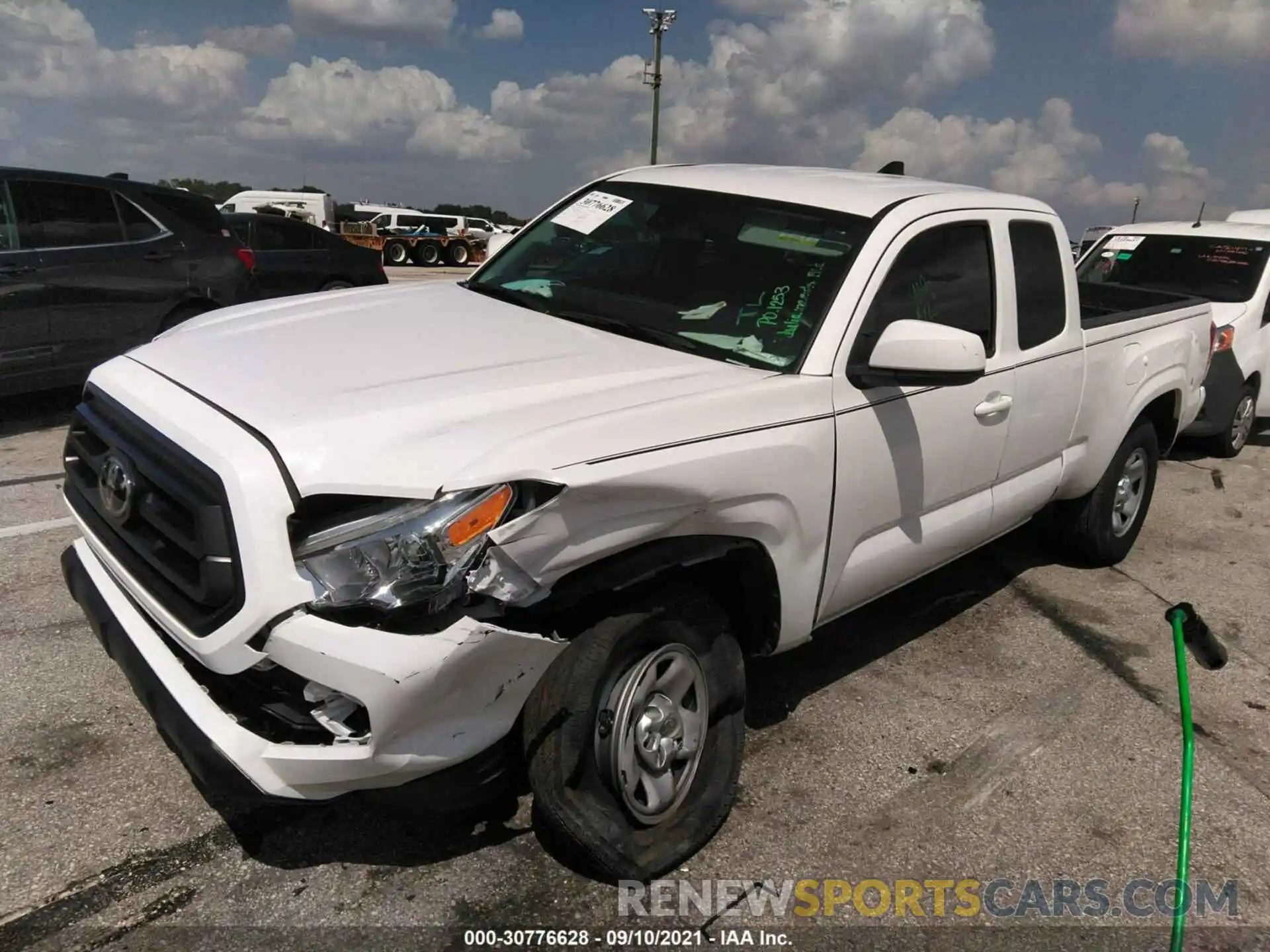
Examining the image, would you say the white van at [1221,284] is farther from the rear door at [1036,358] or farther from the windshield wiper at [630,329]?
the windshield wiper at [630,329]

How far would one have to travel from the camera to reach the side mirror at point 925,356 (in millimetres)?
2867

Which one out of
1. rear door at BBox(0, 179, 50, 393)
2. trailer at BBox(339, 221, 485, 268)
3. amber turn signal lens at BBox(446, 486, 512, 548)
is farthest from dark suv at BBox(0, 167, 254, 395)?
trailer at BBox(339, 221, 485, 268)

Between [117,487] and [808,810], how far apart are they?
2.18m

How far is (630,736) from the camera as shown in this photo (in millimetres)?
2551

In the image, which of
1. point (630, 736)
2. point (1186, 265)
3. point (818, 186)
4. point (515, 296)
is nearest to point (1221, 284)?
point (1186, 265)

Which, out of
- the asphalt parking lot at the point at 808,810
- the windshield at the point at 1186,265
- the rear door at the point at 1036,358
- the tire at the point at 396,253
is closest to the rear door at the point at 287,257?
the asphalt parking lot at the point at 808,810

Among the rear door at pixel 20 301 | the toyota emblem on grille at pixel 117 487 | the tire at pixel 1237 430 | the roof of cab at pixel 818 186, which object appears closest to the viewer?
the toyota emblem on grille at pixel 117 487

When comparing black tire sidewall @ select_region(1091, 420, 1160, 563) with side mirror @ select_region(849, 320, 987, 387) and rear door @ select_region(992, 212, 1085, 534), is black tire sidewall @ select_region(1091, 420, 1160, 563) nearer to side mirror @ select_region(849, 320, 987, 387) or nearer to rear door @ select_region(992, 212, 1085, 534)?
rear door @ select_region(992, 212, 1085, 534)

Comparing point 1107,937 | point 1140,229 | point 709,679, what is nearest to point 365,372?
point 709,679

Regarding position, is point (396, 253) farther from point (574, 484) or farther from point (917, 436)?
point (574, 484)

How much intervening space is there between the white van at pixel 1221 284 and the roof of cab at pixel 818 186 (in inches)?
158

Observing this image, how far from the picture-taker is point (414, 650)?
6.79ft

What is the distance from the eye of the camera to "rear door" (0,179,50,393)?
20.8 ft

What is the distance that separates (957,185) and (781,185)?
91 centimetres
